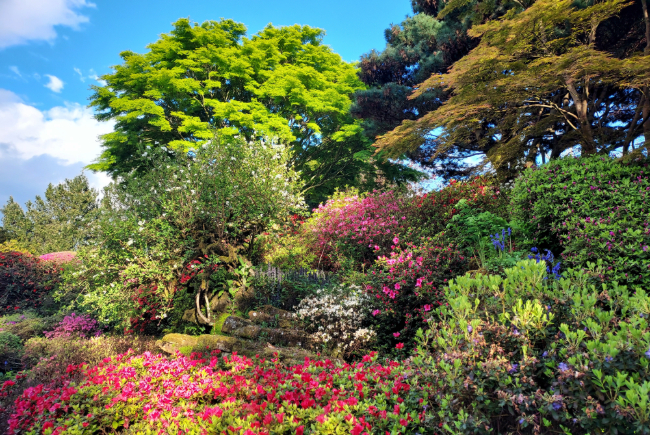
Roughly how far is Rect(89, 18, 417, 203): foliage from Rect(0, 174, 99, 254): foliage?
577 centimetres

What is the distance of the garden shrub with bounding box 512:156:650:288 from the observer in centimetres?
435

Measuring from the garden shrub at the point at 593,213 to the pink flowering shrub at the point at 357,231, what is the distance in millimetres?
2473

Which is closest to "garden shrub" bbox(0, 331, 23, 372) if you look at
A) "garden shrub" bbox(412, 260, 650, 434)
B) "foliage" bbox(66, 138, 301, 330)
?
"foliage" bbox(66, 138, 301, 330)

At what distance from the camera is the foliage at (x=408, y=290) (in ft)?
15.2

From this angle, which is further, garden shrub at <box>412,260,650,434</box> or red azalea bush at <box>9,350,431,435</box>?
red azalea bush at <box>9,350,431,435</box>

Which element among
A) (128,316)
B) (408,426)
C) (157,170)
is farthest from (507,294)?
(157,170)

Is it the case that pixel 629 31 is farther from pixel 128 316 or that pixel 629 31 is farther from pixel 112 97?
pixel 112 97

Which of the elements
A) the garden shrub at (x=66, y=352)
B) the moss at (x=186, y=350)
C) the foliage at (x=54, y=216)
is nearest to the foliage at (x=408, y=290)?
the moss at (x=186, y=350)

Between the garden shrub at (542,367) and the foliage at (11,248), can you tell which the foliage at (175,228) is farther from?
the foliage at (11,248)

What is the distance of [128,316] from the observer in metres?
5.68

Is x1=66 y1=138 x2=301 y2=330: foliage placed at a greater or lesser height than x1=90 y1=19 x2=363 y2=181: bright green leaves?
lesser

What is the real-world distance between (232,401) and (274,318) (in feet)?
8.54

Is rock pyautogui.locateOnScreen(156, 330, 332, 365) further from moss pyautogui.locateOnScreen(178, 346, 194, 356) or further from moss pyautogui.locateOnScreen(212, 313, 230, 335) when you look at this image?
moss pyautogui.locateOnScreen(212, 313, 230, 335)

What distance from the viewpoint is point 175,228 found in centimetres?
607
